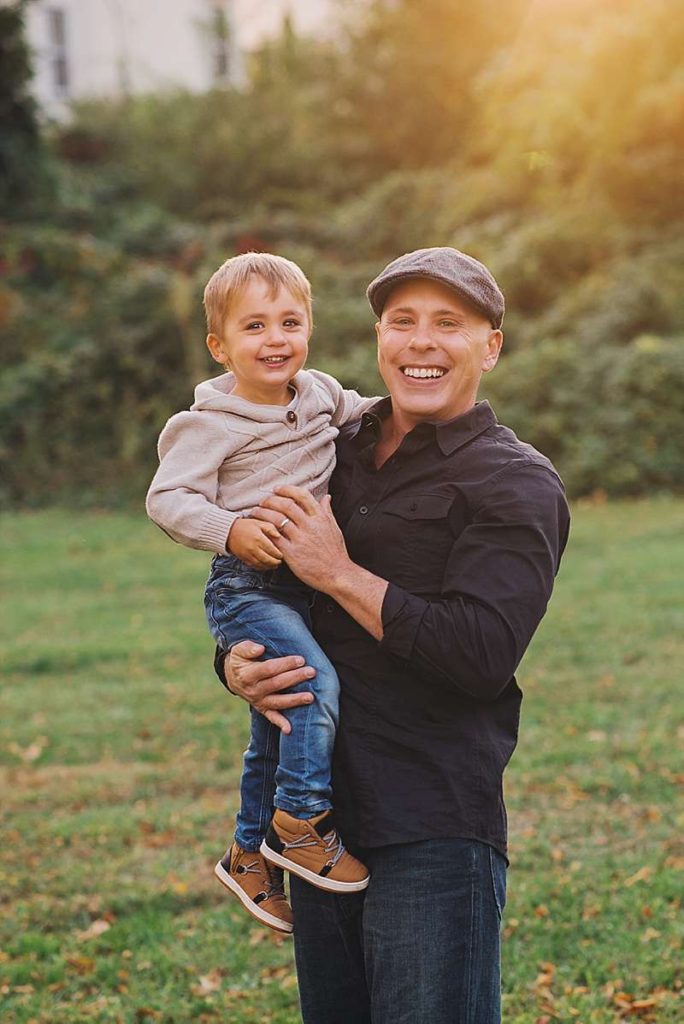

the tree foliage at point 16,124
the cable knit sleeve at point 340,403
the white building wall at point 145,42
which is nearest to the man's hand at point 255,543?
the cable knit sleeve at point 340,403

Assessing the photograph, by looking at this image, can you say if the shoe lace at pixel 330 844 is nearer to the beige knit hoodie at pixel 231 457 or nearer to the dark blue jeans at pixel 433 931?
the dark blue jeans at pixel 433 931

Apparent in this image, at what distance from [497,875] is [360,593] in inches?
26.2

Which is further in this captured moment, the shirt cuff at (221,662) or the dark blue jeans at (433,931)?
the shirt cuff at (221,662)

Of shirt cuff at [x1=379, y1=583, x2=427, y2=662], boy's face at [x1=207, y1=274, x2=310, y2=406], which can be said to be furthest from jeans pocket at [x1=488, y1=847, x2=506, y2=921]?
boy's face at [x1=207, y1=274, x2=310, y2=406]

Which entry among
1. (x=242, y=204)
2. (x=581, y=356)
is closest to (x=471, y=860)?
(x=581, y=356)

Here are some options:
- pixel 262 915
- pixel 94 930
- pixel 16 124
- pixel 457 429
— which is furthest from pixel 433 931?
pixel 16 124

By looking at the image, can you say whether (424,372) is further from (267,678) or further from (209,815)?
(209,815)

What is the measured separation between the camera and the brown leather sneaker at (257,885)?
276 centimetres

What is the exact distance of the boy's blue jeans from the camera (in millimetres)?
2500

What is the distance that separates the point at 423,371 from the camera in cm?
253

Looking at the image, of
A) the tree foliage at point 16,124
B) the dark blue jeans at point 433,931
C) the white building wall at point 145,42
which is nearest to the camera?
the dark blue jeans at point 433,931

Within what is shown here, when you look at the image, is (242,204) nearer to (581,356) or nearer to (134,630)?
(581,356)

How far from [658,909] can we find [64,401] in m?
14.1

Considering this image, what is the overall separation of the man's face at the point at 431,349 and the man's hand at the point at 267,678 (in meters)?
0.57
